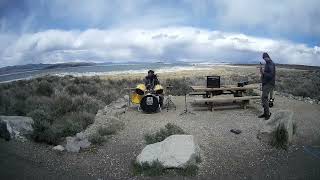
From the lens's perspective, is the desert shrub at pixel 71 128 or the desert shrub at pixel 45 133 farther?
the desert shrub at pixel 71 128

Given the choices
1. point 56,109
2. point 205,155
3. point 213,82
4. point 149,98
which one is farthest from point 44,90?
point 205,155

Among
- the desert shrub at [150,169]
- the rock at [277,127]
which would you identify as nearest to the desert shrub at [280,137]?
A: the rock at [277,127]

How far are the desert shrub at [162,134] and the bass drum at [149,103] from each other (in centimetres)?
259

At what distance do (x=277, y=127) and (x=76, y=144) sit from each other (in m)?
5.29

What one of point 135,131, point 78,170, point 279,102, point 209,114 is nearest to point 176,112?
point 209,114

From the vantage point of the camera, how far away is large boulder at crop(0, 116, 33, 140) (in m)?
9.46

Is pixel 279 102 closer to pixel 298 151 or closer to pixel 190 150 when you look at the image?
pixel 298 151

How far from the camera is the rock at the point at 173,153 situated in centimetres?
740

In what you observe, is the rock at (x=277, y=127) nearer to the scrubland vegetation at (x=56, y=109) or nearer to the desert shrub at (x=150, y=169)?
the desert shrub at (x=150, y=169)

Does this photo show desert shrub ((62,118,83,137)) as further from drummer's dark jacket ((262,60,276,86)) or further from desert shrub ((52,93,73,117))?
drummer's dark jacket ((262,60,276,86))

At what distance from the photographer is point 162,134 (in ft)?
30.6

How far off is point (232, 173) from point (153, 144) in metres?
2.04

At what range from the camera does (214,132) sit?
32.3 ft

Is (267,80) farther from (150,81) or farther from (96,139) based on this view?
(96,139)
